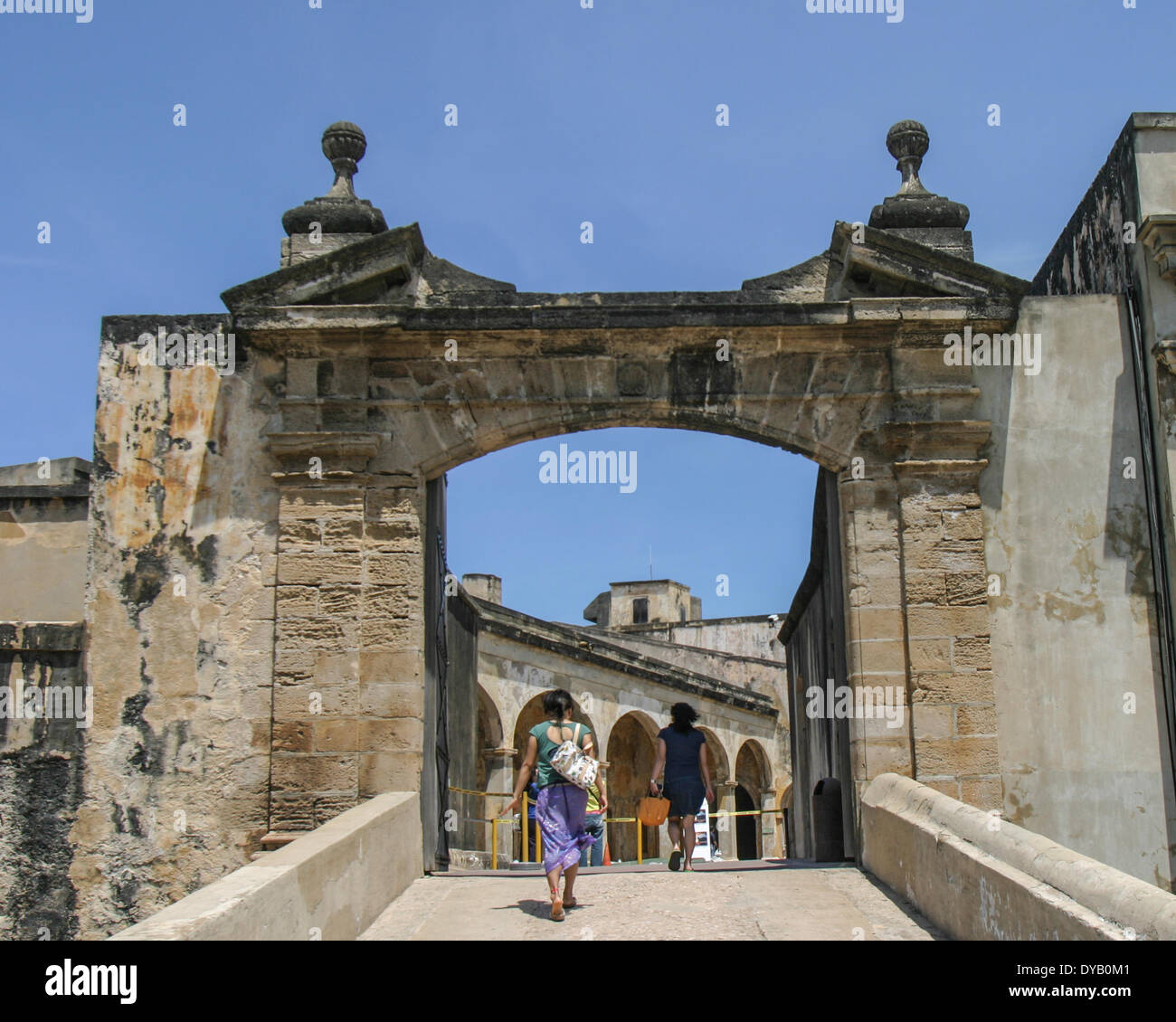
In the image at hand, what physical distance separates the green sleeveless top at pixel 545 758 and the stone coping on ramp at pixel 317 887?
95 cm

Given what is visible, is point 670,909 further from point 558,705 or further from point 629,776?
point 629,776

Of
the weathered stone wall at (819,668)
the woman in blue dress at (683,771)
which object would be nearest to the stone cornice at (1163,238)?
the weathered stone wall at (819,668)

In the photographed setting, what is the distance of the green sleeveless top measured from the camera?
7.05 m

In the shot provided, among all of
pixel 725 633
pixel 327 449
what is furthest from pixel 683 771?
pixel 725 633

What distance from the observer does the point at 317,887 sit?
19.7 feet

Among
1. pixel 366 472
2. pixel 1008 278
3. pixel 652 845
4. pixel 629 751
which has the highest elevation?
pixel 1008 278

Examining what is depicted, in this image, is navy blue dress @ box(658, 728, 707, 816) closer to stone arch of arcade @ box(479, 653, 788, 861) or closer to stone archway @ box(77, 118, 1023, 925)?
stone archway @ box(77, 118, 1023, 925)

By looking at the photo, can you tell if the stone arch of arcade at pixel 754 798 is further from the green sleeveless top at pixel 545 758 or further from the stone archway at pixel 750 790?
the green sleeveless top at pixel 545 758

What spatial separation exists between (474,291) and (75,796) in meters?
4.30

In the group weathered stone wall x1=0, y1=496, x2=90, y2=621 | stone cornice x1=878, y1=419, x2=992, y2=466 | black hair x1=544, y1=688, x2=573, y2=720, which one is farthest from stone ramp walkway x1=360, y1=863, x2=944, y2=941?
weathered stone wall x1=0, y1=496, x2=90, y2=621

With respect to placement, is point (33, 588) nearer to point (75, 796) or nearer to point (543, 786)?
point (75, 796)

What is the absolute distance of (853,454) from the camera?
29.7 ft

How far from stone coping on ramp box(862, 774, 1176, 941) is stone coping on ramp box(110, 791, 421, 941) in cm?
281

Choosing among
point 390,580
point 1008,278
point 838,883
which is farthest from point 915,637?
point 390,580
